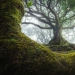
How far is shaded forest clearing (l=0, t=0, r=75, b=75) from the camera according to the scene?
270cm

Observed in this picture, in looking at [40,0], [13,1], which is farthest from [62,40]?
[13,1]

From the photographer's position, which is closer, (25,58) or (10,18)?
(25,58)

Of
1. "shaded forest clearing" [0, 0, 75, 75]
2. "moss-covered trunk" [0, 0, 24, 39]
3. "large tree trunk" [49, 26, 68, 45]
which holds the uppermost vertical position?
"moss-covered trunk" [0, 0, 24, 39]

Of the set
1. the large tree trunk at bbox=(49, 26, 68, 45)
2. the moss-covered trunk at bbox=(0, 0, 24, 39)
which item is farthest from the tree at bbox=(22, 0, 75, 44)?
the moss-covered trunk at bbox=(0, 0, 24, 39)

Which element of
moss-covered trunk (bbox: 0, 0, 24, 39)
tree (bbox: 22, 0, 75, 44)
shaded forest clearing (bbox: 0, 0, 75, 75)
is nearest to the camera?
shaded forest clearing (bbox: 0, 0, 75, 75)

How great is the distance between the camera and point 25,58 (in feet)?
9.07

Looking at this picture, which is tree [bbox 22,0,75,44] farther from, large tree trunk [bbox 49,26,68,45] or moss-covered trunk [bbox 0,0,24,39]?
moss-covered trunk [bbox 0,0,24,39]

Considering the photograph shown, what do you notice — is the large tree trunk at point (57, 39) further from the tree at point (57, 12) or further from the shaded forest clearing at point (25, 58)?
the shaded forest clearing at point (25, 58)

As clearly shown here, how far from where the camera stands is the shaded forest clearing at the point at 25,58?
2.70 m

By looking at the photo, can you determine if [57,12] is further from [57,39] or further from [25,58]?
[25,58]

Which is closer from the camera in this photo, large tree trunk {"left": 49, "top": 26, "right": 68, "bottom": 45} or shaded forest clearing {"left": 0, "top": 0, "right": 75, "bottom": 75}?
shaded forest clearing {"left": 0, "top": 0, "right": 75, "bottom": 75}

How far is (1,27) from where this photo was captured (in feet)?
11.1

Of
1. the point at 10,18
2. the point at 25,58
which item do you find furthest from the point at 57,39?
the point at 25,58

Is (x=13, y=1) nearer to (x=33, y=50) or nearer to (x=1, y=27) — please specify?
(x=1, y=27)
